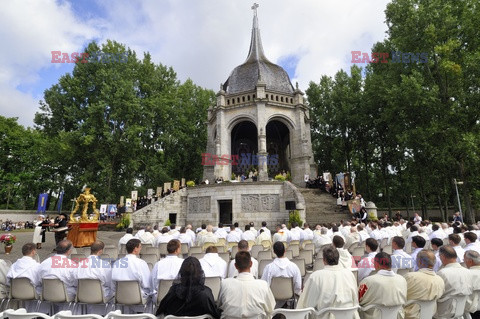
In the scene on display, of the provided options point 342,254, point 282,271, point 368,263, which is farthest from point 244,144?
point 282,271

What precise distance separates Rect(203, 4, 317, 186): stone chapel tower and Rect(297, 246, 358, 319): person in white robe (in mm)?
22385

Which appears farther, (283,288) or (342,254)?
(342,254)

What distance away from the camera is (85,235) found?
43.9 ft

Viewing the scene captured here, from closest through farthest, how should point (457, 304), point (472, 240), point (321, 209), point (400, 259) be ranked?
point (457, 304) < point (400, 259) < point (472, 240) < point (321, 209)

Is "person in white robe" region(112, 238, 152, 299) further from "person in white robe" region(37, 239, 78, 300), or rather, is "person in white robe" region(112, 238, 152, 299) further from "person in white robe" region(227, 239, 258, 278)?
"person in white robe" region(227, 239, 258, 278)

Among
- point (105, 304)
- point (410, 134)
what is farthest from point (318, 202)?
point (105, 304)

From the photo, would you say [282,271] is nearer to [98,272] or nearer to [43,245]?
[98,272]

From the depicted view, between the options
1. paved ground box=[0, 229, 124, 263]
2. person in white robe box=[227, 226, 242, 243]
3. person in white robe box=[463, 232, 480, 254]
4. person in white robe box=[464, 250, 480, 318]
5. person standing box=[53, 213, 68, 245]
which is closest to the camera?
person in white robe box=[464, 250, 480, 318]

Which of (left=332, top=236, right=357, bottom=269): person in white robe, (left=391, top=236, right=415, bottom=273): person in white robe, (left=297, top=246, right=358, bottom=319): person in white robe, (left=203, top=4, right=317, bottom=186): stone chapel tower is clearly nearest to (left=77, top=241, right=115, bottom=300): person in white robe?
(left=297, top=246, right=358, bottom=319): person in white robe

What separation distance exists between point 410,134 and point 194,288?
2169cm

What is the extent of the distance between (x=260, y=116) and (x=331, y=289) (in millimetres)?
25175

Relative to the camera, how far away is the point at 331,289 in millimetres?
3455

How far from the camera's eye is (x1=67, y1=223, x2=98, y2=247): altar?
1314 cm

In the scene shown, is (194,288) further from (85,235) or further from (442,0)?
(442,0)
